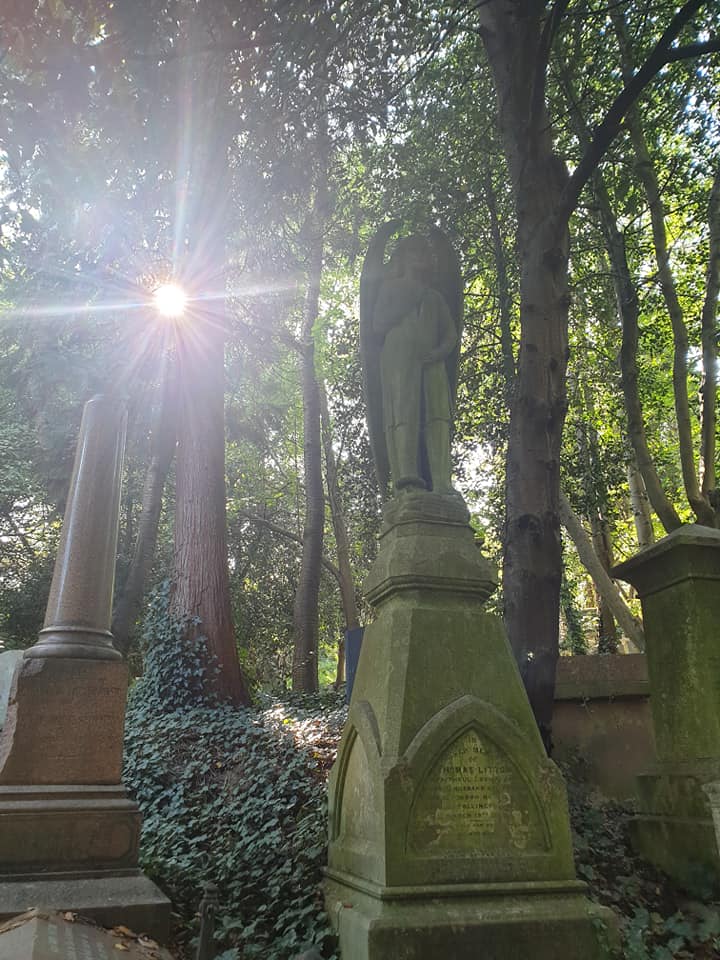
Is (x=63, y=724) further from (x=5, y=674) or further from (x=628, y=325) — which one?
(x=628, y=325)

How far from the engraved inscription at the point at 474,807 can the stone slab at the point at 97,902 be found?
59.2 inches

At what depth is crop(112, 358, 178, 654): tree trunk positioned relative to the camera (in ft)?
37.9

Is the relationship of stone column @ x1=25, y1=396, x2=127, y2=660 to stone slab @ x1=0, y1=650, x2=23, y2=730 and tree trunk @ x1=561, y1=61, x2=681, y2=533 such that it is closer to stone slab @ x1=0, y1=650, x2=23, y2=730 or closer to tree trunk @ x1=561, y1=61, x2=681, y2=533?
stone slab @ x1=0, y1=650, x2=23, y2=730

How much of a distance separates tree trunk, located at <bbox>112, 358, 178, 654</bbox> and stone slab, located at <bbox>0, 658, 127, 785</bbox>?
635cm

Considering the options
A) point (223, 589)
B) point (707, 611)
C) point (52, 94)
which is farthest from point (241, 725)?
point (52, 94)

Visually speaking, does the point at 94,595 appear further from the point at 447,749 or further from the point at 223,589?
the point at 223,589

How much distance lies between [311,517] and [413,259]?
7919 mm

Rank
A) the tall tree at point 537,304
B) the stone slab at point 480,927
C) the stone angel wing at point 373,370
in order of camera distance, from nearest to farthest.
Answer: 1. the stone slab at point 480,927
2. the stone angel wing at point 373,370
3. the tall tree at point 537,304

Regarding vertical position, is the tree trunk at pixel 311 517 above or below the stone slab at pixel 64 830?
above

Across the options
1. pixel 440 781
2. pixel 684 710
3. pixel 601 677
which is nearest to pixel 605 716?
pixel 601 677

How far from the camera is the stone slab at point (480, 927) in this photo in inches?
118

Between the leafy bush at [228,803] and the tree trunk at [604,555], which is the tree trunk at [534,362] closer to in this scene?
the leafy bush at [228,803]

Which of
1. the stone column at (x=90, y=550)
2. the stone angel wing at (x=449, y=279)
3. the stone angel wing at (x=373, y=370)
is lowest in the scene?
the stone column at (x=90, y=550)

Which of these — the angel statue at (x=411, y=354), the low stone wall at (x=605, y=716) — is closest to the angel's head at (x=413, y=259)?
the angel statue at (x=411, y=354)
